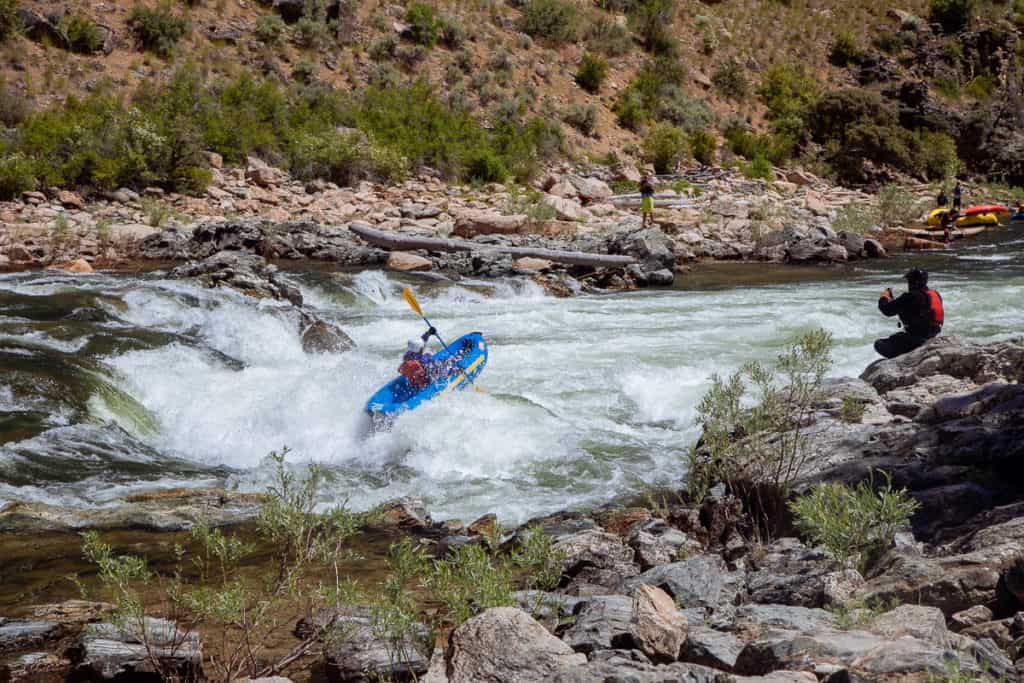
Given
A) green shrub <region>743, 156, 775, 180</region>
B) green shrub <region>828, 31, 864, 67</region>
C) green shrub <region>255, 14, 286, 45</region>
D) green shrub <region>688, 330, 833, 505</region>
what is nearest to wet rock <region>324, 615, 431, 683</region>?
green shrub <region>688, 330, 833, 505</region>

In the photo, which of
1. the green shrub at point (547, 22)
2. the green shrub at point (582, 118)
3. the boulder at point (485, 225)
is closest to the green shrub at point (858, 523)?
the boulder at point (485, 225)

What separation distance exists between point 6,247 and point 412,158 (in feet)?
36.0

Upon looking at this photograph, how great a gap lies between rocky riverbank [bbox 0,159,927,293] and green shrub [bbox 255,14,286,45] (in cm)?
736

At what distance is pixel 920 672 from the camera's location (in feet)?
7.47

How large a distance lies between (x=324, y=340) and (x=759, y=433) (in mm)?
6136

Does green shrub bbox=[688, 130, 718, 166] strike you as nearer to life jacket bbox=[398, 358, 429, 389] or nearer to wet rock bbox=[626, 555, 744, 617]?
life jacket bbox=[398, 358, 429, 389]

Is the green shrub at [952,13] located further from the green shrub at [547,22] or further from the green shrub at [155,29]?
the green shrub at [155,29]

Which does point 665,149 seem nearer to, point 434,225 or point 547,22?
point 547,22

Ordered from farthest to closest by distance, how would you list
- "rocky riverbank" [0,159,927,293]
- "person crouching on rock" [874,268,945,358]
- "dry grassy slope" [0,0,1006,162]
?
"dry grassy slope" [0,0,1006,162] → "rocky riverbank" [0,159,927,293] → "person crouching on rock" [874,268,945,358]

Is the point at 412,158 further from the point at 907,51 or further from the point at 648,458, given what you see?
the point at 907,51

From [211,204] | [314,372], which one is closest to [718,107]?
[211,204]

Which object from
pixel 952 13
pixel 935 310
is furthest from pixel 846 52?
pixel 935 310

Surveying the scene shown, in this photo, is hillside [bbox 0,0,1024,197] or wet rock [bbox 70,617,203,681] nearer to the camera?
wet rock [bbox 70,617,203,681]

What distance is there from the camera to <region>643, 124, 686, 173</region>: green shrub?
88.3 feet
